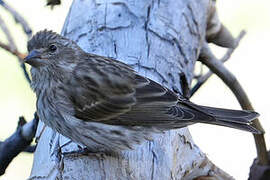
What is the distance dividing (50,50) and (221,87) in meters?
4.64

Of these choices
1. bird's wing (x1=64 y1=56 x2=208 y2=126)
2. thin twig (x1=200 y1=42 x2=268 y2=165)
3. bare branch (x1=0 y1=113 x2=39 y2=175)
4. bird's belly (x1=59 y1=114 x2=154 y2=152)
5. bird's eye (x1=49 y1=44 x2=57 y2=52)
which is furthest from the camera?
thin twig (x1=200 y1=42 x2=268 y2=165)

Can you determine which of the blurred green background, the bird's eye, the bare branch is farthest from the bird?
the blurred green background

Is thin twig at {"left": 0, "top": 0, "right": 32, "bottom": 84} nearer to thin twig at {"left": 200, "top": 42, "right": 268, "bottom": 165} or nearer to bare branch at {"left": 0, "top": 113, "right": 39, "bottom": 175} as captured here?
bare branch at {"left": 0, "top": 113, "right": 39, "bottom": 175}

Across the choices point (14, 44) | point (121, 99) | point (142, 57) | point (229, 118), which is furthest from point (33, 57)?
point (229, 118)

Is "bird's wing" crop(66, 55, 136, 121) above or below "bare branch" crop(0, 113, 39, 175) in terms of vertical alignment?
above

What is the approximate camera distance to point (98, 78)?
17.0ft

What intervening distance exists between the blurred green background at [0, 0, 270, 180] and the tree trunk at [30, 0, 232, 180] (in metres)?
2.97

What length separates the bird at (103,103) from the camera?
4977 mm

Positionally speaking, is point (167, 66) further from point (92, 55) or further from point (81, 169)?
point (81, 169)

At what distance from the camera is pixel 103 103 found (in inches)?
201

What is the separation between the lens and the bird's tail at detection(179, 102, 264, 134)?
16.4 feet

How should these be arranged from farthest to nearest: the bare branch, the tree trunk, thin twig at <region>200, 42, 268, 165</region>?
1. thin twig at <region>200, 42, 268, 165</region>
2. the bare branch
3. the tree trunk

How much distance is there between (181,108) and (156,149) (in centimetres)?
43

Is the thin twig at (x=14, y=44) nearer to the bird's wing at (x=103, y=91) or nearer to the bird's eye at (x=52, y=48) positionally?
the bird's eye at (x=52, y=48)
